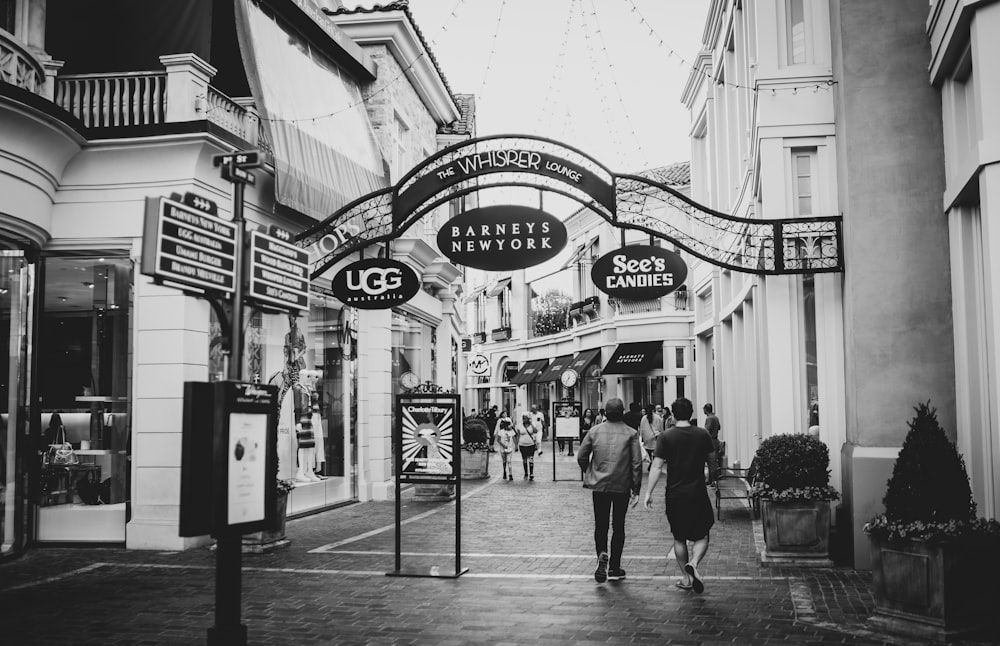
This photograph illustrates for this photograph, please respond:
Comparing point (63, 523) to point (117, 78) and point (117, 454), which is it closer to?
point (117, 454)

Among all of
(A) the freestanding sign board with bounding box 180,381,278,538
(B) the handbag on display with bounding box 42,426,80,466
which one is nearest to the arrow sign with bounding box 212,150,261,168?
(A) the freestanding sign board with bounding box 180,381,278,538

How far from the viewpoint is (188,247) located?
214 inches

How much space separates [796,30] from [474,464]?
512 inches

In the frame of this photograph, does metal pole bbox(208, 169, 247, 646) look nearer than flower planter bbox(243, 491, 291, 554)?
Yes

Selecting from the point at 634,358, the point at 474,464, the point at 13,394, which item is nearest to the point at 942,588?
the point at 13,394

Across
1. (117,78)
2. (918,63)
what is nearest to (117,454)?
(117,78)

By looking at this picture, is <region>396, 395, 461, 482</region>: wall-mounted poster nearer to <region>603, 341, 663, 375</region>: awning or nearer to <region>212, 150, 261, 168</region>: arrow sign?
<region>212, 150, 261, 168</region>: arrow sign

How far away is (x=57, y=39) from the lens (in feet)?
41.7

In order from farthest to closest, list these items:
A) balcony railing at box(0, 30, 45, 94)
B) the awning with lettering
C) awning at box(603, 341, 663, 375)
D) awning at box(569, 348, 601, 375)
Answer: awning at box(569, 348, 601, 375)
awning at box(603, 341, 663, 375)
the awning with lettering
balcony railing at box(0, 30, 45, 94)

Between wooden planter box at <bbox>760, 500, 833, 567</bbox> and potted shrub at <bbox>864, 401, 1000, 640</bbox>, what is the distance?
7.73ft

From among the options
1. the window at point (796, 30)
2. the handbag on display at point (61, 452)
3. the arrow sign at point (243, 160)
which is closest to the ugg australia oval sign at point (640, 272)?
the window at point (796, 30)

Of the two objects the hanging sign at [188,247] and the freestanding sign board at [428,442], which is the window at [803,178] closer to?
the freestanding sign board at [428,442]

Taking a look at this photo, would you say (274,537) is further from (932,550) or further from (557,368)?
(557,368)

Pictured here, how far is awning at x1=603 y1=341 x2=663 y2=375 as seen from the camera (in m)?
35.1
